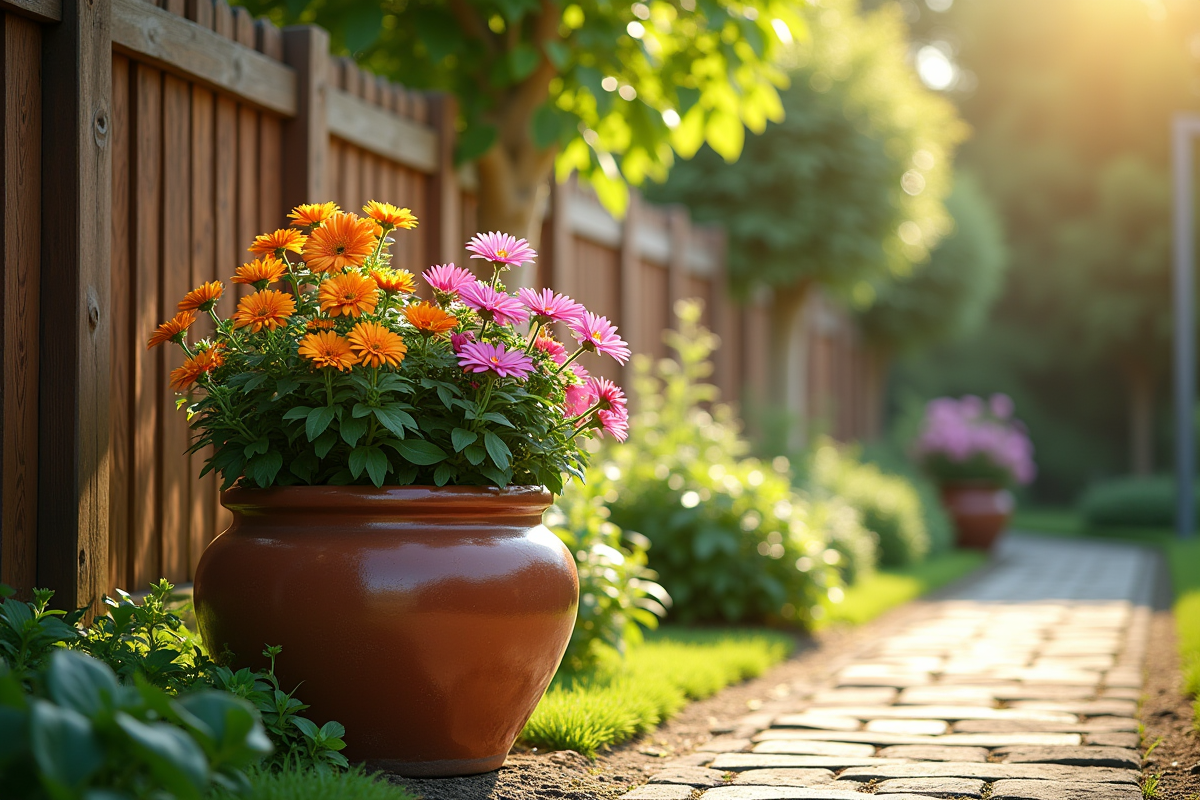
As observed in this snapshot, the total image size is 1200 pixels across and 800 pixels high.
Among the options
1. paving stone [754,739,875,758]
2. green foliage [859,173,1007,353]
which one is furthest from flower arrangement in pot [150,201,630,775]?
green foliage [859,173,1007,353]

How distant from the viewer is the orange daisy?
2443 mm

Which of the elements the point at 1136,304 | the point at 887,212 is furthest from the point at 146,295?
the point at 1136,304

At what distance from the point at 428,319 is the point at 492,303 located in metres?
0.15

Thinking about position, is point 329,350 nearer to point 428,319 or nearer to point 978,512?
point 428,319

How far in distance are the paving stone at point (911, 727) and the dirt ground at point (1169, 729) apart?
56 cm

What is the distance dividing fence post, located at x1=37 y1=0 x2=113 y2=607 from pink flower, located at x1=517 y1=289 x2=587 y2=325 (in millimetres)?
1119

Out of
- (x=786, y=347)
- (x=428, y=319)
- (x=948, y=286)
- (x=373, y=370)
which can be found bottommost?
(x=373, y=370)

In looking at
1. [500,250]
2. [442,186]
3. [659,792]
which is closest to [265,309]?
[500,250]

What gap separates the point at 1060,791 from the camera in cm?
266

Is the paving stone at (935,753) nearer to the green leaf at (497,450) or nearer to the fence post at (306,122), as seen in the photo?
the green leaf at (497,450)

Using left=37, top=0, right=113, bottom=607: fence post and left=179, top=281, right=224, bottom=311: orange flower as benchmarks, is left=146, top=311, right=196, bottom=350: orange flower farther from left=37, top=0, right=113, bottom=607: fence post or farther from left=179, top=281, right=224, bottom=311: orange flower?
left=37, top=0, right=113, bottom=607: fence post

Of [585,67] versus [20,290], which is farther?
[585,67]

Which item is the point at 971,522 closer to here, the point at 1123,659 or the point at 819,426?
the point at 819,426

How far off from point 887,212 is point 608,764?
6667 mm
